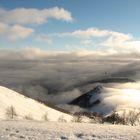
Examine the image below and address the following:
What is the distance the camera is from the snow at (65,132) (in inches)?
665

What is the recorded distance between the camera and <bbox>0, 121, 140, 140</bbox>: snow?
55.4ft

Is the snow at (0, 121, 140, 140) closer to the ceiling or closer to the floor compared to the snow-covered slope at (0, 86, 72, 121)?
closer to the floor

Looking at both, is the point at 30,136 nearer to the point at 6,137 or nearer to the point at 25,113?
the point at 6,137

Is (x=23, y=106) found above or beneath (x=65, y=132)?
above

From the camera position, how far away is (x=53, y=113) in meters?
96.9

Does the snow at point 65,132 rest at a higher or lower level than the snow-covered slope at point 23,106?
lower

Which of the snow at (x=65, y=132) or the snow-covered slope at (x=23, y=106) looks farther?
the snow-covered slope at (x=23, y=106)

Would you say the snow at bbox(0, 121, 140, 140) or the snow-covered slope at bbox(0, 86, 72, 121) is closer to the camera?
the snow at bbox(0, 121, 140, 140)

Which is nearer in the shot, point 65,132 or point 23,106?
point 65,132

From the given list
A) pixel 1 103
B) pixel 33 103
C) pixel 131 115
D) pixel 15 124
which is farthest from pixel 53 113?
pixel 15 124

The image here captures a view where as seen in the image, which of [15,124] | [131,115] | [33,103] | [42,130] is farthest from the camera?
[33,103]

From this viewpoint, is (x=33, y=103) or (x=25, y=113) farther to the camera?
(x=33, y=103)

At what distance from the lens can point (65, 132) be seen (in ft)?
58.8

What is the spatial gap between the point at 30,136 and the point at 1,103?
2478 inches
